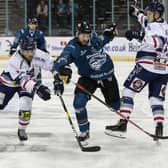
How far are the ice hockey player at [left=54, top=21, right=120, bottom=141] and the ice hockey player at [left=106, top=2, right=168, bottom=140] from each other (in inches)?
5.7

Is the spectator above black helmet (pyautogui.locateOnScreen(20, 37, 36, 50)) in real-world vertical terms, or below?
above

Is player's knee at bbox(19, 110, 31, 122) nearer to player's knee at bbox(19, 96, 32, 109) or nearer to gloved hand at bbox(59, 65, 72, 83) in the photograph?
player's knee at bbox(19, 96, 32, 109)

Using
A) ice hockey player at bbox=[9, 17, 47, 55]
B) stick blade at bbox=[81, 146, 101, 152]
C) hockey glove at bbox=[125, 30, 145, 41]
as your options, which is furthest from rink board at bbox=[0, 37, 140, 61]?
stick blade at bbox=[81, 146, 101, 152]

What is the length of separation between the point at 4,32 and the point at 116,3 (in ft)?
10.0

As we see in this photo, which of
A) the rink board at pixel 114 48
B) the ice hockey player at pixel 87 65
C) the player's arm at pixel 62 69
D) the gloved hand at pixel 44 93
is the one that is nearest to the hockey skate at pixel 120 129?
the ice hockey player at pixel 87 65

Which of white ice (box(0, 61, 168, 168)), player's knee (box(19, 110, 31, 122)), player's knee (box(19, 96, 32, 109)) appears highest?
player's knee (box(19, 96, 32, 109))

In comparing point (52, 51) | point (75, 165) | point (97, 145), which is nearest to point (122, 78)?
point (52, 51)

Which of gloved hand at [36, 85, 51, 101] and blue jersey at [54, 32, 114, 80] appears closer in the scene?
gloved hand at [36, 85, 51, 101]

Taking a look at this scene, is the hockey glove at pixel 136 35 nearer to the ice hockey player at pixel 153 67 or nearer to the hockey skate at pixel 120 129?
the ice hockey player at pixel 153 67

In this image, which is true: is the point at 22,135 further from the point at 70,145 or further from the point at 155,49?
the point at 155,49

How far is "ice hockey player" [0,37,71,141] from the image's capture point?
4.41m

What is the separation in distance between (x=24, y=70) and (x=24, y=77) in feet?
0.20

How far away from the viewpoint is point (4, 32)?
15070mm

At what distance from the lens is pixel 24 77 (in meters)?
4.43
